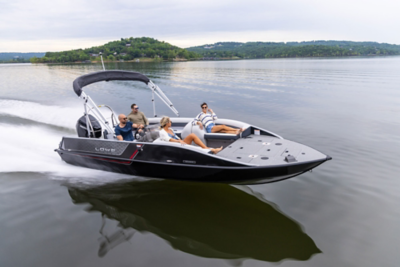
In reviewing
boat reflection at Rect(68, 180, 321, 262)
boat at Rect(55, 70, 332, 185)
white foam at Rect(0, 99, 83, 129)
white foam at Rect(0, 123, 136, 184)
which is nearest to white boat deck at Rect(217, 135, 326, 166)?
boat at Rect(55, 70, 332, 185)

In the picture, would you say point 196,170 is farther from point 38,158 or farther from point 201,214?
point 38,158

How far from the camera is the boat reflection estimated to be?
13.5ft

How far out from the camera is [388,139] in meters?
8.65

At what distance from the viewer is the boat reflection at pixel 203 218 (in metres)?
4.12

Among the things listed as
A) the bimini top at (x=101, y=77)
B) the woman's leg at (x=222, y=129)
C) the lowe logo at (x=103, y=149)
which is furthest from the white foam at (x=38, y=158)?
the woman's leg at (x=222, y=129)

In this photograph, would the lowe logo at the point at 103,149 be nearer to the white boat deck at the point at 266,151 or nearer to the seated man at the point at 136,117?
the seated man at the point at 136,117

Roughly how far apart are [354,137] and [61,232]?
28.6 feet

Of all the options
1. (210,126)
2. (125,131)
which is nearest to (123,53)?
(125,131)

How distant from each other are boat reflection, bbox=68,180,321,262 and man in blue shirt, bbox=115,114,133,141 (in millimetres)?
1076

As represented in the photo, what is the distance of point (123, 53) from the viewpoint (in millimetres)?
74250

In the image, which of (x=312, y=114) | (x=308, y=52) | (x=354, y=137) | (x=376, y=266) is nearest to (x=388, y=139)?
(x=354, y=137)

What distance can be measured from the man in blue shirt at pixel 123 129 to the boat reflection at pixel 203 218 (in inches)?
42.4

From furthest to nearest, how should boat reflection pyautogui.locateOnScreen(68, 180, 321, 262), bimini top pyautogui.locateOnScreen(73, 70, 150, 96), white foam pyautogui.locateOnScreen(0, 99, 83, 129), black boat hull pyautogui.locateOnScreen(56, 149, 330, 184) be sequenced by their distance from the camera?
white foam pyautogui.locateOnScreen(0, 99, 83, 129)
bimini top pyautogui.locateOnScreen(73, 70, 150, 96)
black boat hull pyautogui.locateOnScreen(56, 149, 330, 184)
boat reflection pyautogui.locateOnScreen(68, 180, 321, 262)

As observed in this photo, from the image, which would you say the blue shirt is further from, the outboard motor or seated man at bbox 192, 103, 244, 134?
seated man at bbox 192, 103, 244, 134
